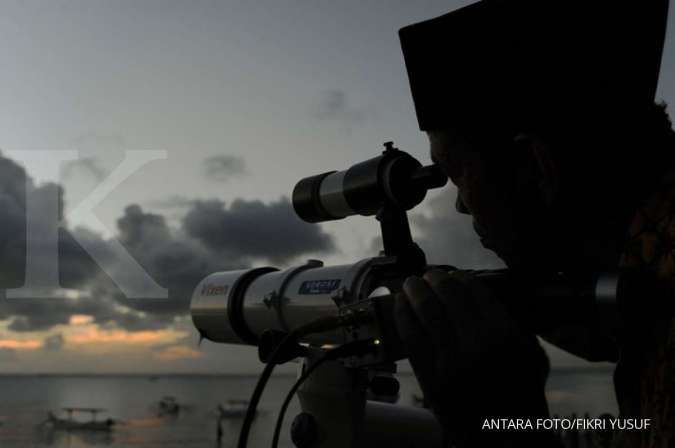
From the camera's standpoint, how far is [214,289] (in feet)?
11.3

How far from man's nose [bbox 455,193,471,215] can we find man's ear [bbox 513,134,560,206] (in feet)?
1.24

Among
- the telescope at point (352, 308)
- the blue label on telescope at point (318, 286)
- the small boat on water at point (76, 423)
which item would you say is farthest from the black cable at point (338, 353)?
the small boat on water at point (76, 423)

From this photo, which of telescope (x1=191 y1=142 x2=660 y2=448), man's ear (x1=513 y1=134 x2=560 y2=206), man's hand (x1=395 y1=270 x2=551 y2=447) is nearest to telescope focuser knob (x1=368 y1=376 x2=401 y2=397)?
telescope (x1=191 y1=142 x2=660 y2=448)

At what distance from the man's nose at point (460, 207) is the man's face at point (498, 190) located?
0.11ft

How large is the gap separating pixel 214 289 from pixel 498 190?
190 centimetres

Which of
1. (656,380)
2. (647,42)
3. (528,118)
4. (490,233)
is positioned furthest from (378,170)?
(656,380)

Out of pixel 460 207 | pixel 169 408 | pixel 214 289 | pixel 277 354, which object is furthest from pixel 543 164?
pixel 169 408

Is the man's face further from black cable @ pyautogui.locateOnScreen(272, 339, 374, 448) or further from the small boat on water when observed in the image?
the small boat on water

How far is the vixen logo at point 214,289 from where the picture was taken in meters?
3.38

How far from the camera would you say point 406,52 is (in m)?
2.13

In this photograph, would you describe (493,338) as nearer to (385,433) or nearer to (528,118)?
(528,118)

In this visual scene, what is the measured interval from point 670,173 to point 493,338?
65 cm

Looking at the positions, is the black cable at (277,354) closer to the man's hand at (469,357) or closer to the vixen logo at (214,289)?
the man's hand at (469,357)

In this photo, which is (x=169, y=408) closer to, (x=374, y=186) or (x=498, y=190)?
(x=374, y=186)
